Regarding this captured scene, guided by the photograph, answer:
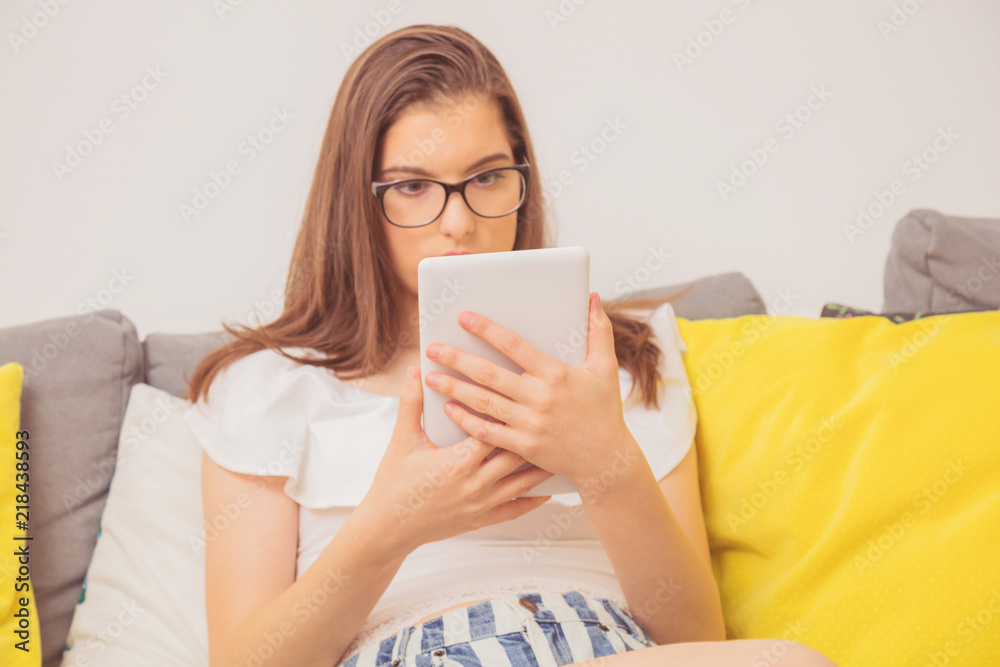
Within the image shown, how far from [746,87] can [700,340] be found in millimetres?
1023

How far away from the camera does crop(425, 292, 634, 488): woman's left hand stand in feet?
2.52

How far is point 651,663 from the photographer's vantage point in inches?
29.3

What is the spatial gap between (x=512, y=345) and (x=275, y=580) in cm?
55

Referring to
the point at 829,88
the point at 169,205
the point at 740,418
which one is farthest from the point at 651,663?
the point at 829,88

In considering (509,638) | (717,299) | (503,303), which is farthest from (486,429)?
(717,299)

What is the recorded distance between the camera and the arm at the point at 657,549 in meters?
0.86

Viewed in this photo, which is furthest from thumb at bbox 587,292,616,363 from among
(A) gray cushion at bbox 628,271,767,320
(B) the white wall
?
(B) the white wall

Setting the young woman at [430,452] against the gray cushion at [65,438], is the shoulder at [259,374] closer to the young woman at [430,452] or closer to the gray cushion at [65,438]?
the young woman at [430,452]

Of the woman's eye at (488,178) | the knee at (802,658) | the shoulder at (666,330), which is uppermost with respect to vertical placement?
the woman's eye at (488,178)

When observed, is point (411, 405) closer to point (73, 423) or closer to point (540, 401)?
point (540, 401)

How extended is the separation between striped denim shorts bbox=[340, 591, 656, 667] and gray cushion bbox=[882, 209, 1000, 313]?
3.24ft

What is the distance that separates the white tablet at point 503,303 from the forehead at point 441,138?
1.24ft

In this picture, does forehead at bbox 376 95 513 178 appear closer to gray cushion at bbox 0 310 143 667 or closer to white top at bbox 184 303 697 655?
white top at bbox 184 303 697 655

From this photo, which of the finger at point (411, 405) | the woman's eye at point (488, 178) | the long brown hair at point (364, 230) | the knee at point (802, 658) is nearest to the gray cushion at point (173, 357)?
the long brown hair at point (364, 230)
